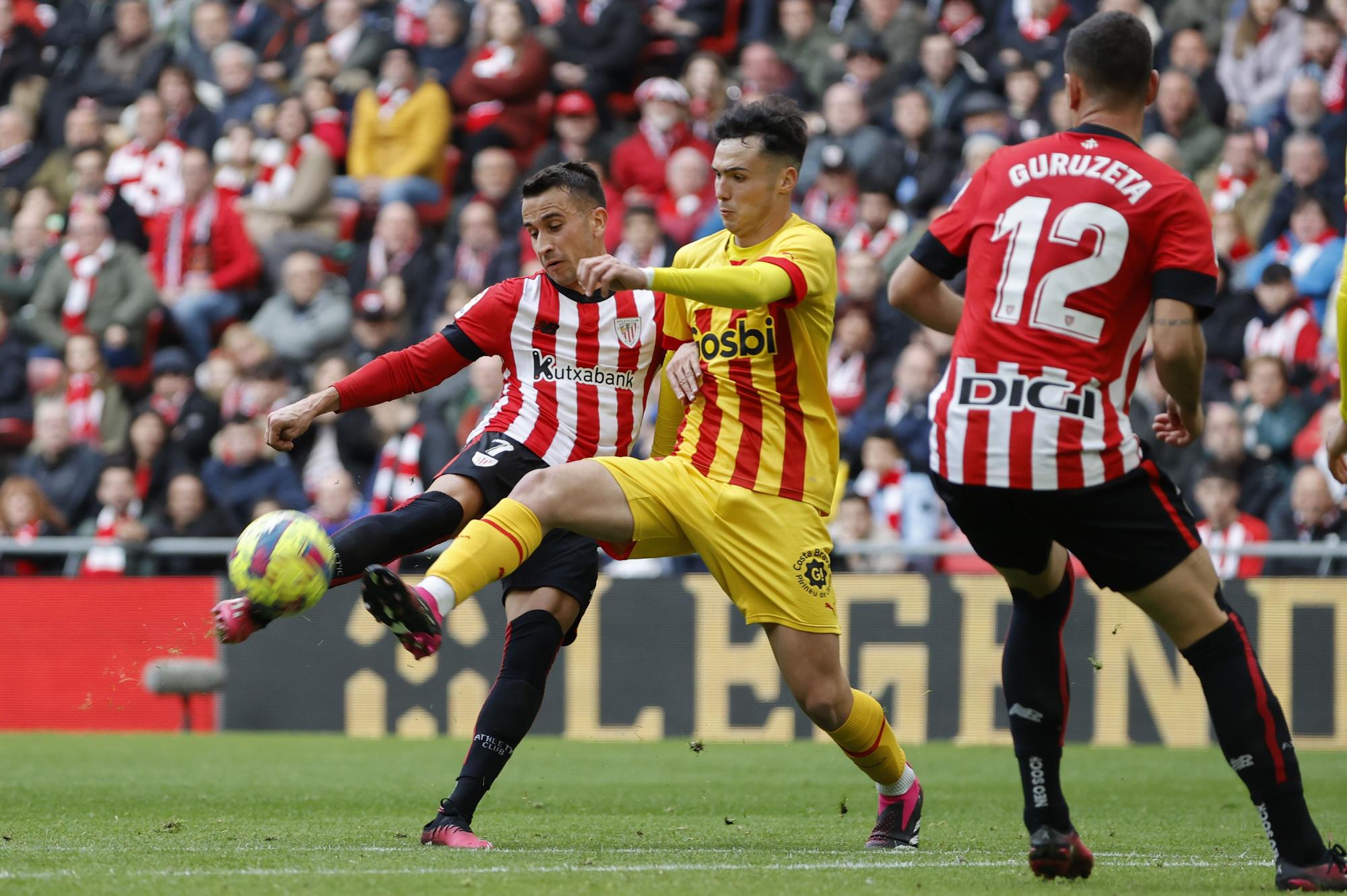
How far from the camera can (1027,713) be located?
17.3ft

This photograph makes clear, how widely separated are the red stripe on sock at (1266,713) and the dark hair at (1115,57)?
1.49 meters

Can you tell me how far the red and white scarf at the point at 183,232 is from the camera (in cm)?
1554

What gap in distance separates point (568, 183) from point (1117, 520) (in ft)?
8.40

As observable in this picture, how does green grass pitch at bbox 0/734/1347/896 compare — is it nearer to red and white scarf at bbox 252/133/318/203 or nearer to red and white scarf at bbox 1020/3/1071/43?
red and white scarf at bbox 252/133/318/203

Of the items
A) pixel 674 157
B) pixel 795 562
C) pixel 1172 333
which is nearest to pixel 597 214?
pixel 795 562

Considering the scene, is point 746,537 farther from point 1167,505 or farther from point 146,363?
point 146,363

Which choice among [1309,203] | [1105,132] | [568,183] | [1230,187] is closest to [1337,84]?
[1230,187]

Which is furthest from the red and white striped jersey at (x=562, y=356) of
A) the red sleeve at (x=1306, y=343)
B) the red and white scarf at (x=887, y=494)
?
the red sleeve at (x=1306, y=343)

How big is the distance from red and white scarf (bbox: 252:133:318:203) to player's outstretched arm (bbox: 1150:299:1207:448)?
12036 millimetres

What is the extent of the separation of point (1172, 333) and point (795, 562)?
5.31ft

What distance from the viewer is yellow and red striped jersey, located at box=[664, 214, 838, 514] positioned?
5930 mm

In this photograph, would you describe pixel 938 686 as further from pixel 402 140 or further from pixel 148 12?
pixel 148 12

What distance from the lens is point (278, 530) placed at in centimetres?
546

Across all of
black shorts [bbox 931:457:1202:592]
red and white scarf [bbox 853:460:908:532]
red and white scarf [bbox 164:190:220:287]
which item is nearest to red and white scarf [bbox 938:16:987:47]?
red and white scarf [bbox 853:460:908:532]
